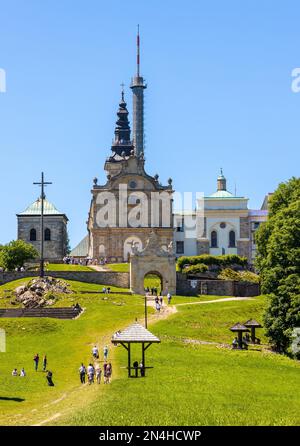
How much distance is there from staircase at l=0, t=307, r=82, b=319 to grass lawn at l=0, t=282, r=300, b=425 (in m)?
1.28

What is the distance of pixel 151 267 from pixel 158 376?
45.1 meters

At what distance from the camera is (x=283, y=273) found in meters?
66.6

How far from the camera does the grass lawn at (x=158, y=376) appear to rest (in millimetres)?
35625

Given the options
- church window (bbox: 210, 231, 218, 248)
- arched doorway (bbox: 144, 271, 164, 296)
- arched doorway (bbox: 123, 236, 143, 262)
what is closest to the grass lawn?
arched doorway (bbox: 144, 271, 164, 296)

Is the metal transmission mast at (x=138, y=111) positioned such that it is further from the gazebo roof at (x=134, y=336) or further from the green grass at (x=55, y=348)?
the gazebo roof at (x=134, y=336)

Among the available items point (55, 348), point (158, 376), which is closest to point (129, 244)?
point (55, 348)

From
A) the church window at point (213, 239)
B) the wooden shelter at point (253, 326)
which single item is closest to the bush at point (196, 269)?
the church window at point (213, 239)

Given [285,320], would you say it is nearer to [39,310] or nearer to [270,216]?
[270,216]

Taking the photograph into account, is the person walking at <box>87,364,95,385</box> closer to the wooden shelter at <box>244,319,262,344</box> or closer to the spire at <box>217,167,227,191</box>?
the wooden shelter at <box>244,319,262,344</box>

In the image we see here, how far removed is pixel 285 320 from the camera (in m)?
63.9

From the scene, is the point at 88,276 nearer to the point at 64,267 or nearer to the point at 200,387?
the point at 64,267

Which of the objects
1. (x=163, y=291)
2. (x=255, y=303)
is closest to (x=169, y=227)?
(x=163, y=291)

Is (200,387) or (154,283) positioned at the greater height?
(154,283)

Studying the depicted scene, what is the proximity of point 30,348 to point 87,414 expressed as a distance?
93.7ft
